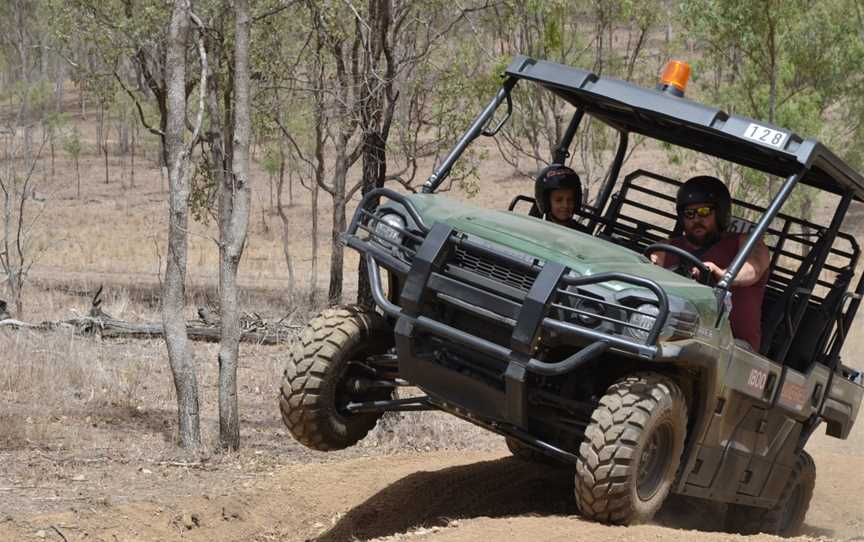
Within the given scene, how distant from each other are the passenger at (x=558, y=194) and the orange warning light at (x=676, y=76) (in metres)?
0.96

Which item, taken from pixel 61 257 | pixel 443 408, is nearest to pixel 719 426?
pixel 443 408

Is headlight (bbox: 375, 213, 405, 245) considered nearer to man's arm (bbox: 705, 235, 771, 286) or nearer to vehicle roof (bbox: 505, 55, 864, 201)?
vehicle roof (bbox: 505, 55, 864, 201)

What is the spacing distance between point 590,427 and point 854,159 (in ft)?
94.8

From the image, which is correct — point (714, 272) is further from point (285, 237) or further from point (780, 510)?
point (285, 237)

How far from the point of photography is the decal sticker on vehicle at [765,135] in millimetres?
6391

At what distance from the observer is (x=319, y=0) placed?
17.5 metres

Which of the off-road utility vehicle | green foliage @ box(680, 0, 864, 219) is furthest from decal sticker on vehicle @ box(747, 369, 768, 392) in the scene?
green foliage @ box(680, 0, 864, 219)

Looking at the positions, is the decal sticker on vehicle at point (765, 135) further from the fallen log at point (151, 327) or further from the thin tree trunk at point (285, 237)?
the thin tree trunk at point (285, 237)

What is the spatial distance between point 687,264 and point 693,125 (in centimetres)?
80

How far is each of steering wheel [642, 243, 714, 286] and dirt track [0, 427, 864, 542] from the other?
4.55 ft

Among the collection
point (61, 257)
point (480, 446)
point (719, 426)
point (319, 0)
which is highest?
point (319, 0)

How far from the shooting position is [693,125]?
660cm

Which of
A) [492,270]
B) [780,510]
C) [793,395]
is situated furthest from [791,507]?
[492,270]

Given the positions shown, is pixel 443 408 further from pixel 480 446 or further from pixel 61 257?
pixel 61 257
